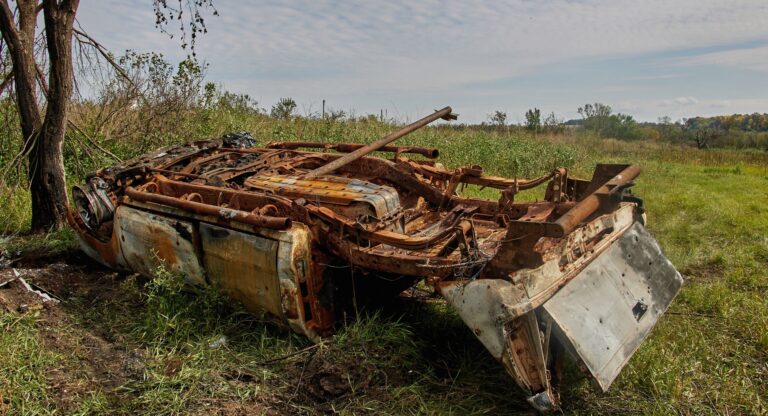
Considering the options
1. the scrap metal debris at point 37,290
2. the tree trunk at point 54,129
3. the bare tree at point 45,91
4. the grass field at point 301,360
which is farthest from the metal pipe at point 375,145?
the bare tree at point 45,91

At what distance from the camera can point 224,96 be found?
12391 millimetres

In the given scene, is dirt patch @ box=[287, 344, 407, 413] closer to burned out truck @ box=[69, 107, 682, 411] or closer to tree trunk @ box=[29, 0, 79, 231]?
burned out truck @ box=[69, 107, 682, 411]

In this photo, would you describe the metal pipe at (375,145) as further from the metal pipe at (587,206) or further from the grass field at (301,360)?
the metal pipe at (587,206)

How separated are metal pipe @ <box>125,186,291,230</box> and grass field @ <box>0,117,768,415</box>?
58cm

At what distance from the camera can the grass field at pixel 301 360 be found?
3340 millimetres

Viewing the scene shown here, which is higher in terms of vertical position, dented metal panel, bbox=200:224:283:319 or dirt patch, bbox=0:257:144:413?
dented metal panel, bbox=200:224:283:319

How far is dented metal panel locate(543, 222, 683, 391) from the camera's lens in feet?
10.2

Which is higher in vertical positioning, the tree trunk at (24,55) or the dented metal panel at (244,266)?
the tree trunk at (24,55)

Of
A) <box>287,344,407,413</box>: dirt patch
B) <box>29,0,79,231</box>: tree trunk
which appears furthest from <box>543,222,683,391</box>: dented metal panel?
<box>29,0,79,231</box>: tree trunk

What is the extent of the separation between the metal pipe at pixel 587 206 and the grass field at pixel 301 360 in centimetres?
108

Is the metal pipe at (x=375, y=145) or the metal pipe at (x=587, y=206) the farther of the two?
the metal pipe at (x=375, y=145)

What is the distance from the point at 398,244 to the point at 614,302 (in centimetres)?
141

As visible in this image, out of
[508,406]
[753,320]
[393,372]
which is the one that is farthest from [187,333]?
[753,320]

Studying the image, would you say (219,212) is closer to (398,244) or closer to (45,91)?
(398,244)
